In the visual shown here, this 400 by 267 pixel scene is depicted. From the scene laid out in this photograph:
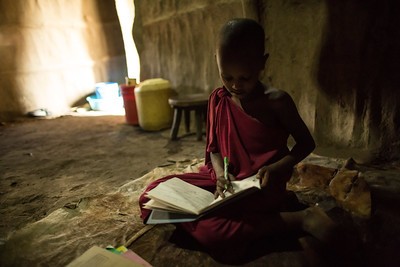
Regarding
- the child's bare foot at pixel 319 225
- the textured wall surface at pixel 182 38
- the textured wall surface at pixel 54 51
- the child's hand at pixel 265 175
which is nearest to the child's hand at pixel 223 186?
the child's hand at pixel 265 175

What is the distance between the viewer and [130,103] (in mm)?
4812

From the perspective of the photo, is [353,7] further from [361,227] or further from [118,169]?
[118,169]

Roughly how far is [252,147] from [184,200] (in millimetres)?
458

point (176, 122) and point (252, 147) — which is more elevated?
point (252, 147)

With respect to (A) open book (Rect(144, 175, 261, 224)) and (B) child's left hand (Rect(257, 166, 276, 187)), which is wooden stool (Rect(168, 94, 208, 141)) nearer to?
(A) open book (Rect(144, 175, 261, 224))

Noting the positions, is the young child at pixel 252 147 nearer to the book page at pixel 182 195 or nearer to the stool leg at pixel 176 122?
the book page at pixel 182 195

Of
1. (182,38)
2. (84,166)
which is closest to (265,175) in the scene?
(84,166)

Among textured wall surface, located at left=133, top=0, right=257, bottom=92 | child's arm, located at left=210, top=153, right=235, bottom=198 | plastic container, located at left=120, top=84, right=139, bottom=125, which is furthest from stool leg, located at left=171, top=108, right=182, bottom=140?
child's arm, located at left=210, top=153, right=235, bottom=198

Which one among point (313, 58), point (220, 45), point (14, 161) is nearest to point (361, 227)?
point (220, 45)

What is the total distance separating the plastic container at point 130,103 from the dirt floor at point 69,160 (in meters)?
0.15

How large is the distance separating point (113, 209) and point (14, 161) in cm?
223

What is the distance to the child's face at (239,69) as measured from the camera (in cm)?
141

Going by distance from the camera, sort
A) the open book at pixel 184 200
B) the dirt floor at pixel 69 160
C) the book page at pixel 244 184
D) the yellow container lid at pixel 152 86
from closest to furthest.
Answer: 1. the open book at pixel 184 200
2. the book page at pixel 244 184
3. the dirt floor at pixel 69 160
4. the yellow container lid at pixel 152 86

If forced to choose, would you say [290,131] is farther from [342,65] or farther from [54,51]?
[54,51]
